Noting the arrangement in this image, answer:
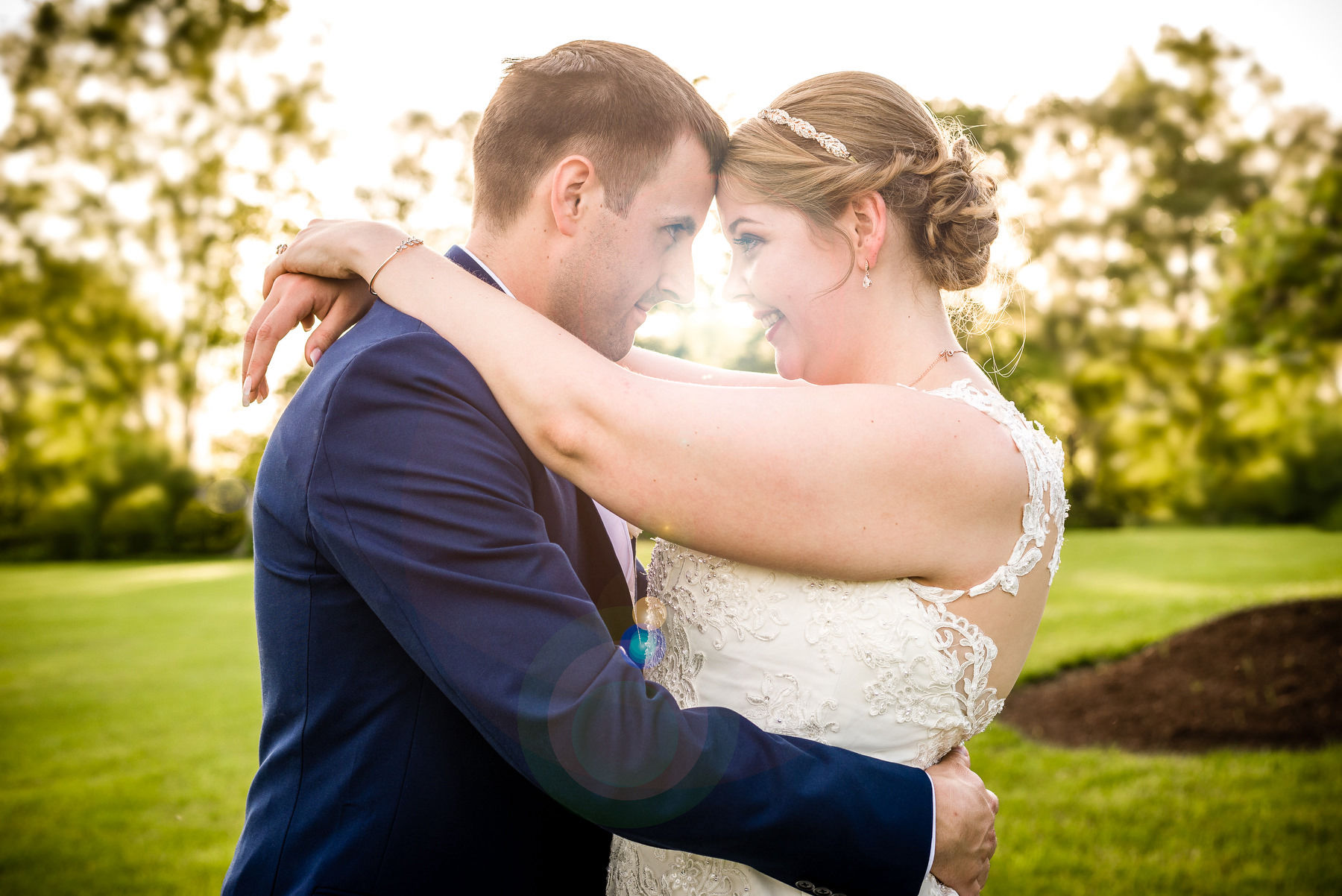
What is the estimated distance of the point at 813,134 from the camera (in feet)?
8.51

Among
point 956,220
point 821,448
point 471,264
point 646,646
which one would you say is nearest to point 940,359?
Answer: point 956,220

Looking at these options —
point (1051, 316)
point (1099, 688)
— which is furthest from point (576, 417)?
point (1051, 316)

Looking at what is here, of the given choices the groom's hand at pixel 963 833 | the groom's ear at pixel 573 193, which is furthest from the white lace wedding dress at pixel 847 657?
the groom's ear at pixel 573 193

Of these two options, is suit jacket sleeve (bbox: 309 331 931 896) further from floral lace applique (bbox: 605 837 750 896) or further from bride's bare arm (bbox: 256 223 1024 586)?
floral lace applique (bbox: 605 837 750 896)

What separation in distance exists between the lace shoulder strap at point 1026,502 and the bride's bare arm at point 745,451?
0.05 m

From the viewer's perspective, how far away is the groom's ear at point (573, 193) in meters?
2.44

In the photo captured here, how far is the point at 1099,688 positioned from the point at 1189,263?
2302 cm

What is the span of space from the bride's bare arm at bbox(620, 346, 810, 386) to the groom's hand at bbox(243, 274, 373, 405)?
109 centimetres

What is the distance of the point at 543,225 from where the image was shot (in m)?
2.50

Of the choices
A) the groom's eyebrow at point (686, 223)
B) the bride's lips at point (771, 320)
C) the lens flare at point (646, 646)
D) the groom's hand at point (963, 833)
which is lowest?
the groom's hand at point (963, 833)

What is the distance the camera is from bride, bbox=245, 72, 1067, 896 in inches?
77.6

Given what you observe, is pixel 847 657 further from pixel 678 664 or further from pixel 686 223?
pixel 686 223

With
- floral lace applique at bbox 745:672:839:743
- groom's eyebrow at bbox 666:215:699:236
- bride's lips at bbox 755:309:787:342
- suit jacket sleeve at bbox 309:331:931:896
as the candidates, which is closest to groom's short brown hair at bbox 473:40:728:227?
groom's eyebrow at bbox 666:215:699:236

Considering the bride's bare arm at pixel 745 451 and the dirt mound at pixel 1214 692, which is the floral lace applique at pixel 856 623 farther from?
the dirt mound at pixel 1214 692
